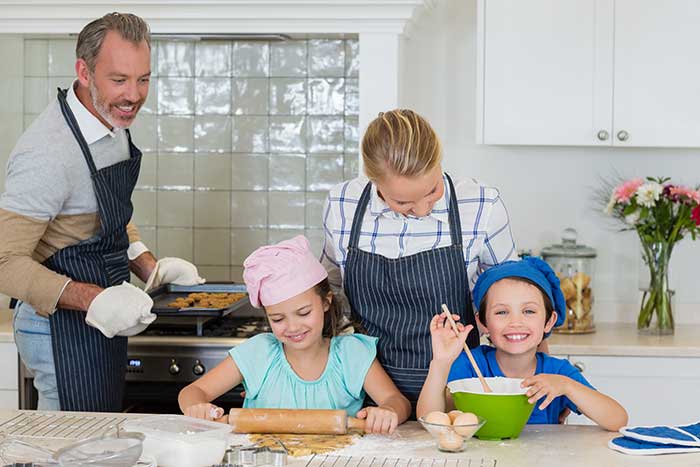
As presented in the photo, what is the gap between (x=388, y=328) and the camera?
2271 mm

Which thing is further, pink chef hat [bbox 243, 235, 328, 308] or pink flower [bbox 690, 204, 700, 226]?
pink flower [bbox 690, 204, 700, 226]

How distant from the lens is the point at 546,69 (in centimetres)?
331

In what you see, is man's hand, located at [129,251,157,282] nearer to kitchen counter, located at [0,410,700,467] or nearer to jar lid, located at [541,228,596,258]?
kitchen counter, located at [0,410,700,467]

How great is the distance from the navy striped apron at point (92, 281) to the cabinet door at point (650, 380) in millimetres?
1454

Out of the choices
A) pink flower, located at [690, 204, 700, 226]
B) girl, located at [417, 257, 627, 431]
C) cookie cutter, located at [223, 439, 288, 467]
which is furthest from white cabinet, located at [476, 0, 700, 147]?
cookie cutter, located at [223, 439, 288, 467]

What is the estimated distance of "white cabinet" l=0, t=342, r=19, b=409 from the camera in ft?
10.4

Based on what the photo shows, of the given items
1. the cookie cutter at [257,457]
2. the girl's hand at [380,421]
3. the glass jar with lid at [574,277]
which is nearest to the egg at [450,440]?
the girl's hand at [380,421]

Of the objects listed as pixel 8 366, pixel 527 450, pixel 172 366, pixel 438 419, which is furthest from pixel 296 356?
pixel 8 366

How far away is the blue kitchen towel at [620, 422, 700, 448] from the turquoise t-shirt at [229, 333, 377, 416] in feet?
1.99

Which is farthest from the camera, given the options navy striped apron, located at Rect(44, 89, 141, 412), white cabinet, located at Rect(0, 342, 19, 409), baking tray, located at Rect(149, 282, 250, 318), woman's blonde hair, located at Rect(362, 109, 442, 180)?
white cabinet, located at Rect(0, 342, 19, 409)

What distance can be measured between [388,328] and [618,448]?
2.11 ft

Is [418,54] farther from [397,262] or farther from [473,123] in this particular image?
[397,262]

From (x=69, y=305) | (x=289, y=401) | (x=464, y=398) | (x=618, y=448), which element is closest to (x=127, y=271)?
(x=69, y=305)

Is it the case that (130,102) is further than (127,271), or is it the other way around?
(127,271)
